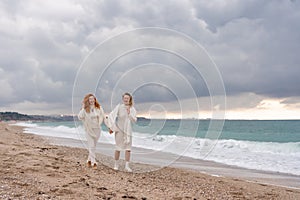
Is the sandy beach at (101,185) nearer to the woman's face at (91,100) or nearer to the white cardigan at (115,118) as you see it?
the white cardigan at (115,118)

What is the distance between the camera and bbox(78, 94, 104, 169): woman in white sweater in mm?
7980

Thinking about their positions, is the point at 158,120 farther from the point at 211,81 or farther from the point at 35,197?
the point at 35,197

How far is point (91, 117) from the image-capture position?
26.3 ft

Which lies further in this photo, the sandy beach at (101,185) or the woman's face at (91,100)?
the woman's face at (91,100)

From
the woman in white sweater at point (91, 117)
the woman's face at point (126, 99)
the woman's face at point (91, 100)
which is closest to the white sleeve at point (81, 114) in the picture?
the woman in white sweater at point (91, 117)

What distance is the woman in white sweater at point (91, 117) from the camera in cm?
798

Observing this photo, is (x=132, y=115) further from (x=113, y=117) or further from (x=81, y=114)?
(x=81, y=114)

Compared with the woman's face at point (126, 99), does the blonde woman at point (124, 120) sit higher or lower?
lower

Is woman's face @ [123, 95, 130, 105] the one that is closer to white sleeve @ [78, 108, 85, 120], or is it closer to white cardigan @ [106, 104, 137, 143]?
white cardigan @ [106, 104, 137, 143]

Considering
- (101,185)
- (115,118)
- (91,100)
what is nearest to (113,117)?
(115,118)

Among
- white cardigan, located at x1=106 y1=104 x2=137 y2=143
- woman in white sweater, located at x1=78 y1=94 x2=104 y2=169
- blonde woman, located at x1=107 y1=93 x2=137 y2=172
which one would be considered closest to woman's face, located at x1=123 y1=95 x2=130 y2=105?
blonde woman, located at x1=107 y1=93 x2=137 y2=172

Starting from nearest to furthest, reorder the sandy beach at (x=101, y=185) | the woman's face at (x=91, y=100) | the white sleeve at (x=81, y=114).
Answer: the sandy beach at (x=101, y=185) < the woman's face at (x=91, y=100) < the white sleeve at (x=81, y=114)

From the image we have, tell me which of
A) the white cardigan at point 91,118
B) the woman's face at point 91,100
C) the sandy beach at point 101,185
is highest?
the woman's face at point 91,100

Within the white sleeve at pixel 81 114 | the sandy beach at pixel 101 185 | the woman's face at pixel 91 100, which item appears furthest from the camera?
the white sleeve at pixel 81 114
